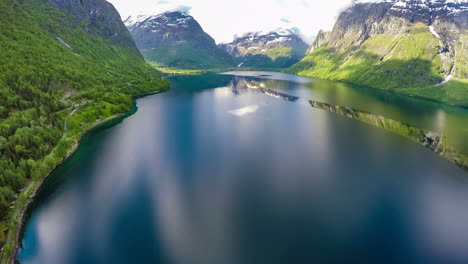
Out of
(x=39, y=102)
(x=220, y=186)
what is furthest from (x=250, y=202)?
(x=39, y=102)

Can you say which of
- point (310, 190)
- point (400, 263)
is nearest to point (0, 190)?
point (310, 190)

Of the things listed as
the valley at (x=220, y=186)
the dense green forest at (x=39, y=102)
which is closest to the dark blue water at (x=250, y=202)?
the valley at (x=220, y=186)

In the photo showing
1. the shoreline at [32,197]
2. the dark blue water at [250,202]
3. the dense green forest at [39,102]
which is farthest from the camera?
the dense green forest at [39,102]

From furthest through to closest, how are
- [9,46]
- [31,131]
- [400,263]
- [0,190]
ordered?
[9,46], [31,131], [0,190], [400,263]

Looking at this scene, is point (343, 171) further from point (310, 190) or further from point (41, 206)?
point (41, 206)

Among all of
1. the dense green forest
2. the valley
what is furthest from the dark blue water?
the dense green forest

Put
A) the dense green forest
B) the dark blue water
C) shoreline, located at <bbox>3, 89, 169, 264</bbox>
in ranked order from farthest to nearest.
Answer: the dense green forest → shoreline, located at <bbox>3, 89, 169, 264</bbox> → the dark blue water

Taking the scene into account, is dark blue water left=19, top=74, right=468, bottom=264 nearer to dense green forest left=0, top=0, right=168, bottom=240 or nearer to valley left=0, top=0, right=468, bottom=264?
valley left=0, top=0, right=468, bottom=264

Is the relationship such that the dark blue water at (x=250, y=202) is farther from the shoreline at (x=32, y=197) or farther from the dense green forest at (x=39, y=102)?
the dense green forest at (x=39, y=102)
